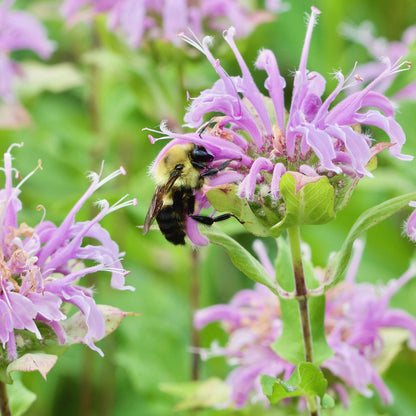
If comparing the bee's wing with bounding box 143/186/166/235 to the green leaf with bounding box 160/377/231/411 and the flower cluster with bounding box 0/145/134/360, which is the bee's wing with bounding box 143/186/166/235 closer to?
the flower cluster with bounding box 0/145/134/360

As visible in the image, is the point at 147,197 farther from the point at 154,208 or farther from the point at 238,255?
the point at 238,255

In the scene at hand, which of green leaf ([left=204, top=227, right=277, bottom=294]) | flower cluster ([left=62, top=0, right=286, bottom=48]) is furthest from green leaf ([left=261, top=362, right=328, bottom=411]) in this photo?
flower cluster ([left=62, top=0, right=286, bottom=48])

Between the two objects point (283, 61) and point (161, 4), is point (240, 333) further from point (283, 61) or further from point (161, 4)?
point (283, 61)

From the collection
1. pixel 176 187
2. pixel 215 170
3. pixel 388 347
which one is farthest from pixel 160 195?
pixel 388 347

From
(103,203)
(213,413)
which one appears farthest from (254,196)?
(213,413)

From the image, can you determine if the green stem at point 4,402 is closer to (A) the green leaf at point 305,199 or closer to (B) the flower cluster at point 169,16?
(A) the green leaf at point 305,199
